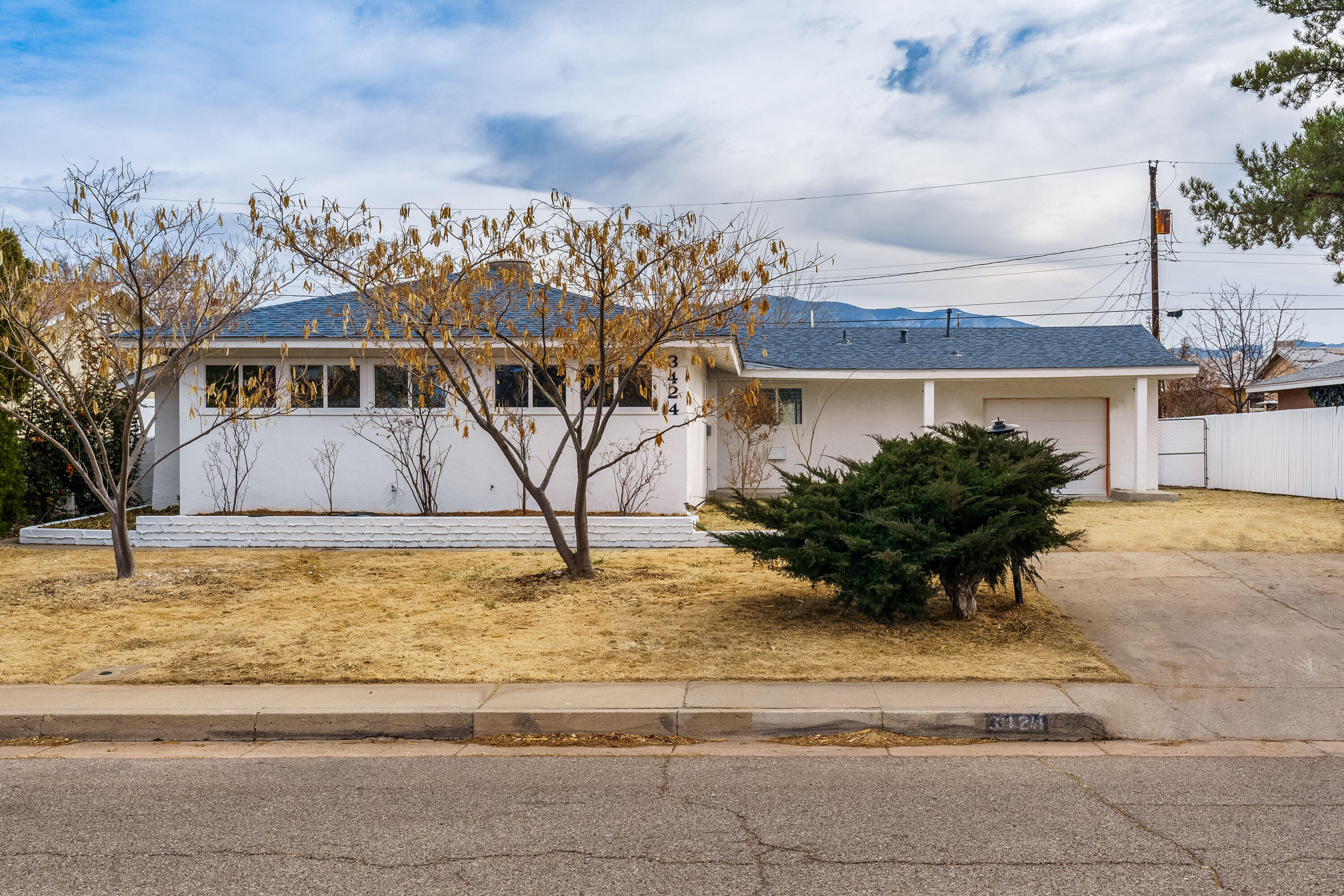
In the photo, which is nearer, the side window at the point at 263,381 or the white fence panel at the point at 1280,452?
the side window at the point at 263,381

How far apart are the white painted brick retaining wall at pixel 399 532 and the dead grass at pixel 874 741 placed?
7.55 m

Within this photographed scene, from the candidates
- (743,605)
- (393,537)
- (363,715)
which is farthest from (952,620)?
(393,537)

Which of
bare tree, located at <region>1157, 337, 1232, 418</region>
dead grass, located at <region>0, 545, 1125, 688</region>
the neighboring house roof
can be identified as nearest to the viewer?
dead grass, located at <region>0, 545, 1125, 688</region>

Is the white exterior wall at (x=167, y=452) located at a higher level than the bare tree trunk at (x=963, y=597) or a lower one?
higher

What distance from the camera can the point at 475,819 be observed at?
4.78 meters

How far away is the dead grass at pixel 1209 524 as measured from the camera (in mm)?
12773

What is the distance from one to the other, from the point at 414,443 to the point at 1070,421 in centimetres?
1316

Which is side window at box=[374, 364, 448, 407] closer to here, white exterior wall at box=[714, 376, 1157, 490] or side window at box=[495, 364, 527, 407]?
side window at box=[495, 364, 527, 407]

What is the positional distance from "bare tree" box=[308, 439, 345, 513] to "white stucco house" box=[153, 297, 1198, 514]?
80 mm

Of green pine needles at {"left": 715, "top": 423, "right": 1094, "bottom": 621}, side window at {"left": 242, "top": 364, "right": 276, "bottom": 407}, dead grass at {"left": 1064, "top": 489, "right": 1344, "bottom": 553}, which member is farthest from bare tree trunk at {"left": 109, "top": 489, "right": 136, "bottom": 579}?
dead grass at {"left": 1064, "top": 489, "right": 1344, "bottom": 553}

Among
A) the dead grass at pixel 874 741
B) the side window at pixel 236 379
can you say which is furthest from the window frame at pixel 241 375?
the dead grass at pixel 874 741

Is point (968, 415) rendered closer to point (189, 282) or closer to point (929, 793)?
point (189, 282)

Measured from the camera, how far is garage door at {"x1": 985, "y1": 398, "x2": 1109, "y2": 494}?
20.6m

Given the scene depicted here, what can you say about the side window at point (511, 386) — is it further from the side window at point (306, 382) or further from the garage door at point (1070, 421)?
the garage door at point (1070, 421)
